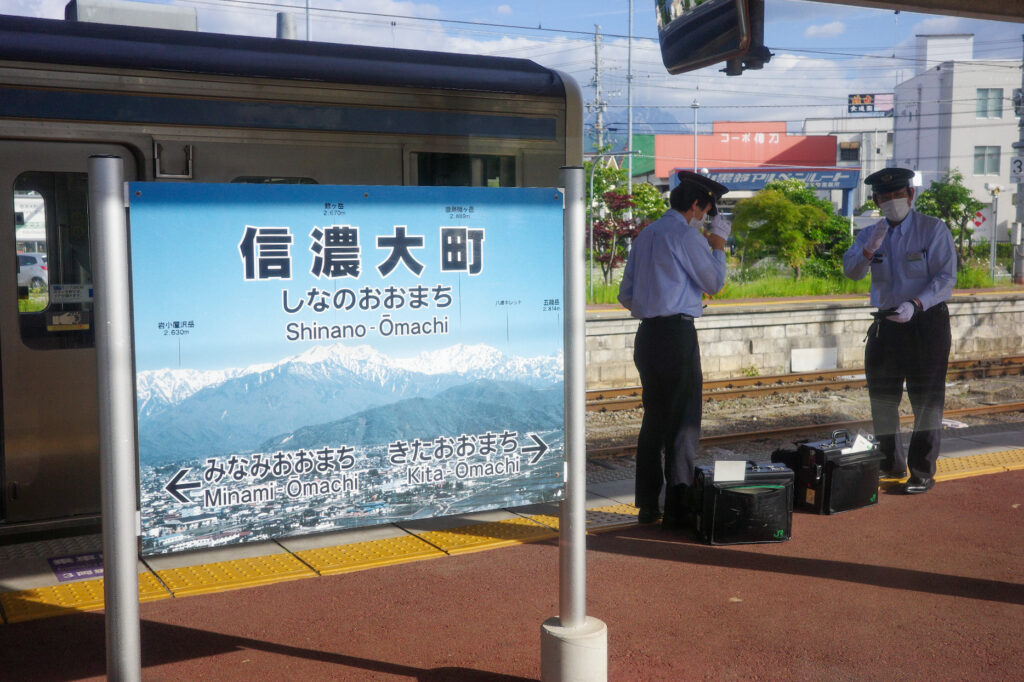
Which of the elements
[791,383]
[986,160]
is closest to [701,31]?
[791,383]

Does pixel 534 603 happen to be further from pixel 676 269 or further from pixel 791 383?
pixel 791 383

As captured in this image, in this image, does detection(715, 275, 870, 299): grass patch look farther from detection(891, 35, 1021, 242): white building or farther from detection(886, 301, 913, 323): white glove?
detection(891, 35, 1021, 242): white building

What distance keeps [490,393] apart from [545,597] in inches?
61.3

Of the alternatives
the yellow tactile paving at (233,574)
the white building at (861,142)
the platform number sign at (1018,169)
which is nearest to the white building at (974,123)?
the white building at (861,142)

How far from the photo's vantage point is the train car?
4707 mm

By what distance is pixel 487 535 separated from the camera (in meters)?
5.14

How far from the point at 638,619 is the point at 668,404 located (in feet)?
4.92

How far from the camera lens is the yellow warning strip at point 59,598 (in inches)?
158

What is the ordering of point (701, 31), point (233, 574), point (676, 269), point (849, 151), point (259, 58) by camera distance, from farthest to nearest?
point (849, 151), point (676, 269), point (259, 58), point (233, 574), point (701, 31)

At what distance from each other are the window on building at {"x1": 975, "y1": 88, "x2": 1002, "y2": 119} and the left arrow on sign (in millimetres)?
55903

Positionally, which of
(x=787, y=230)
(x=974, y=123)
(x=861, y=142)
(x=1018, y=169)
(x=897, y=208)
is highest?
(x=861, y=142)

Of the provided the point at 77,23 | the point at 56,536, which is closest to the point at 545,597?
the point at 56,536

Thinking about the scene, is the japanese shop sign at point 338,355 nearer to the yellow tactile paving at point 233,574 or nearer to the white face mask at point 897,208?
the yellow tactile paving at point 233,574

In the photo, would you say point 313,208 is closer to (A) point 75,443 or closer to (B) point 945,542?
(A) point 75,443
